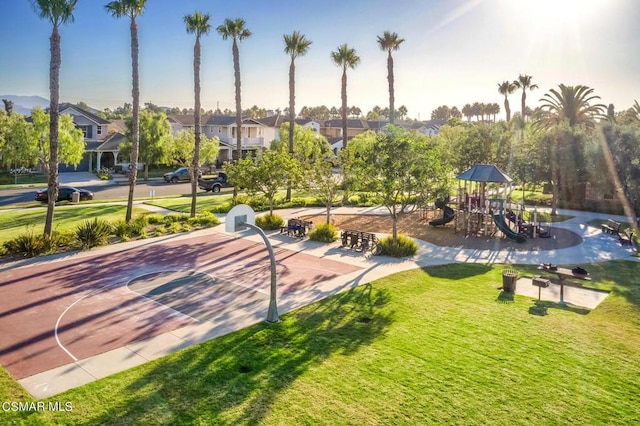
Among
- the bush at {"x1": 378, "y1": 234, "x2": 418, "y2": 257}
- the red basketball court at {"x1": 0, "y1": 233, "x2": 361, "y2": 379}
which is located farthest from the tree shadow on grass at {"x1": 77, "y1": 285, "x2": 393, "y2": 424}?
the bush at {"x1": 378, "y1": 234, "x2": 418, "y2": 257}

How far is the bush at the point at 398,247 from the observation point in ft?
73.6

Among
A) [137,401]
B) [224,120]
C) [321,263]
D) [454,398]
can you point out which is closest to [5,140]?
[224,120]

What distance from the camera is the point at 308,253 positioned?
23.0 metres

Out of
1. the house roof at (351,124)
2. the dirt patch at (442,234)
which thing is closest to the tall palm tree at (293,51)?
the dirt patch at (442,234)

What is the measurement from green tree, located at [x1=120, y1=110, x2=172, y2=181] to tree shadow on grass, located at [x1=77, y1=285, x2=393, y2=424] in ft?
154

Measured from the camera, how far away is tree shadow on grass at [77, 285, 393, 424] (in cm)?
925

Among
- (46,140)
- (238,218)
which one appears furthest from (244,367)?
(46,140)

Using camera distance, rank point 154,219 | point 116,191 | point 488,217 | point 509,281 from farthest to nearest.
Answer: point 116,191
point 154,219
point 488,217
point 509,281

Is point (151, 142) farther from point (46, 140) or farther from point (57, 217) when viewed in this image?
point (57, 217)

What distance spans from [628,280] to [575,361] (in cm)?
931

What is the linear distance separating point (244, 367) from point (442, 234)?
19373mm

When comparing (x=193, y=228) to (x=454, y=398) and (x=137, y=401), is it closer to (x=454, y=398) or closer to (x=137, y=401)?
(x=137, y=401)

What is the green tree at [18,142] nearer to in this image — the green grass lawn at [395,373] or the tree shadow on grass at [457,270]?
the tree shadow on grass at [457,270]

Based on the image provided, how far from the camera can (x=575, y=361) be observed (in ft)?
38.0
